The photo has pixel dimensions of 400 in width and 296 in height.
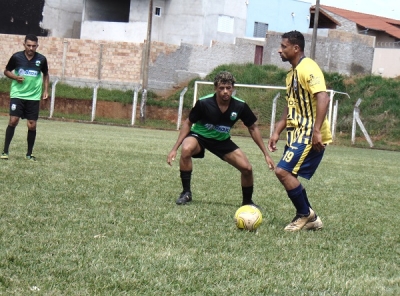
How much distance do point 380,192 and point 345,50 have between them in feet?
108

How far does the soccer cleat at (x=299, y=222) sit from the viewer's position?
719 cm

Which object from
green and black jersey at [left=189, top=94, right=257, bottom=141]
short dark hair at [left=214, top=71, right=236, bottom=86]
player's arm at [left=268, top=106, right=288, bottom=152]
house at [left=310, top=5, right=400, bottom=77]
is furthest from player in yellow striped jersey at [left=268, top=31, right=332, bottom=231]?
house at [left=310, top=5, right=400, bottom=77]

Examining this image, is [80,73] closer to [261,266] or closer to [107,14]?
[107,14]

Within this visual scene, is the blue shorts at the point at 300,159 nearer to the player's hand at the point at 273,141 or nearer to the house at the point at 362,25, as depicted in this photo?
the player's hand at the point at 273,141

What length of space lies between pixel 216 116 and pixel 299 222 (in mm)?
1768

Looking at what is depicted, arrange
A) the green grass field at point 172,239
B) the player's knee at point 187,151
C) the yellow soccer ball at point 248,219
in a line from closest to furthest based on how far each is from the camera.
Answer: the green grass field at point 172,239 → the yellow soccer ball at point 248,219 → the player's knee at point 187,151

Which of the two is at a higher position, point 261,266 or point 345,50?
point 345,50

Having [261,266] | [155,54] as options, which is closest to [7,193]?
[261,266]

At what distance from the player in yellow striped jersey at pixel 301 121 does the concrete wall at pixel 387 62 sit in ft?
130

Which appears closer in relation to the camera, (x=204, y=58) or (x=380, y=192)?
(x=380, y=192)

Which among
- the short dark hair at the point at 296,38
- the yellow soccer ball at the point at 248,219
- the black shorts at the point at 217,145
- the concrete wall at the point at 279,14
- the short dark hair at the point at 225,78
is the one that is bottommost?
the yellow soccer ball at the point at 248,219

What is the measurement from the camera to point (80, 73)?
42.4 metres

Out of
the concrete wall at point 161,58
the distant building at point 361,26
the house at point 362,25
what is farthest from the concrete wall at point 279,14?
the concrete wall at point 161,58

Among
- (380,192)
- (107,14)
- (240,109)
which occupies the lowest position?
(380,192)
